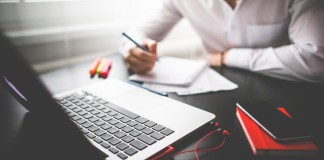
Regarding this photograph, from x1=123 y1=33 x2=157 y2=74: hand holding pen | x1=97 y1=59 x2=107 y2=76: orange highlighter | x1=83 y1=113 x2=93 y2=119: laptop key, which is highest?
x1=123 y1=33 x2=157 y2=74: hand holding pen

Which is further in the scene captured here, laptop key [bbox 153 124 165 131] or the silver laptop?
laptop key [bbox 153 124 165 131]

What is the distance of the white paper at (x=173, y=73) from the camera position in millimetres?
822

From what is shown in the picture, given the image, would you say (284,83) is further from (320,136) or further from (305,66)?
(320,136)

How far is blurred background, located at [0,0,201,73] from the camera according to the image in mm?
1055

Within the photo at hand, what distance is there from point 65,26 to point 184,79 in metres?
0.64

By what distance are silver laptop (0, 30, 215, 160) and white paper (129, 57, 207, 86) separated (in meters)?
0.10

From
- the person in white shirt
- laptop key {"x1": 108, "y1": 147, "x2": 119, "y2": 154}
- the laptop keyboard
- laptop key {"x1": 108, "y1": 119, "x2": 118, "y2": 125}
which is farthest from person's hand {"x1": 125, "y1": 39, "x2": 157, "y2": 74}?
laptop key {"x1": 108, "y1": 147, "x2": 119, "y2": 154}

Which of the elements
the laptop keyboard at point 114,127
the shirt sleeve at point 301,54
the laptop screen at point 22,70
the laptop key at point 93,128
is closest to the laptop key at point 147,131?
the laptop keyboard at point 114,127

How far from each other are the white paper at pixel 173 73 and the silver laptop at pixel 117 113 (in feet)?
0.32

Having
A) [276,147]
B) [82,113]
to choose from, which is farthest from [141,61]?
[276,147]

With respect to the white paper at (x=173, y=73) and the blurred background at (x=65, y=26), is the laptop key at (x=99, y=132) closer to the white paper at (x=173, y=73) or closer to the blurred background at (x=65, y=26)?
the white paper at (x=173, y=73)

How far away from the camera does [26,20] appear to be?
1069mm

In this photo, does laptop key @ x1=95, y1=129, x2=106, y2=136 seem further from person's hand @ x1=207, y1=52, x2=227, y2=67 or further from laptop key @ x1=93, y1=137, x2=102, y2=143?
person's hand @ x1=207, y1=52, x2=227, y2=67

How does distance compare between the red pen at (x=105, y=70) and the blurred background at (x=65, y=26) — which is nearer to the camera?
the red pen at (x=105, y=70)
